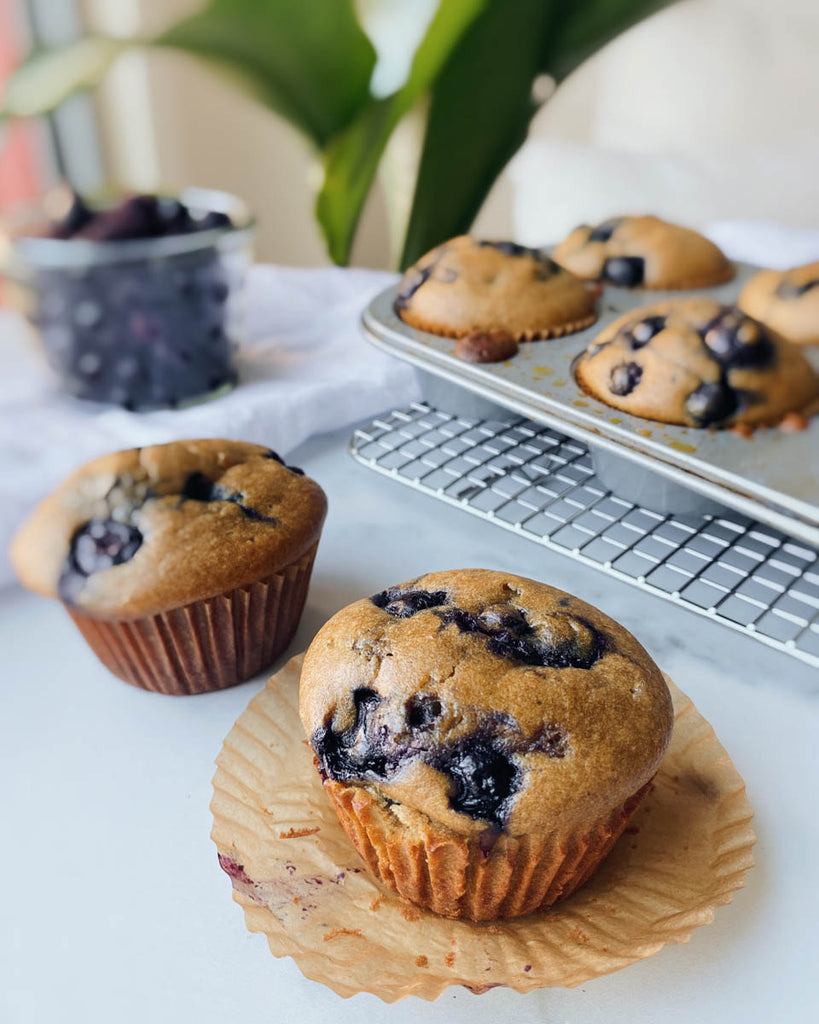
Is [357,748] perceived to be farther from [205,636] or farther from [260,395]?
[260,395]

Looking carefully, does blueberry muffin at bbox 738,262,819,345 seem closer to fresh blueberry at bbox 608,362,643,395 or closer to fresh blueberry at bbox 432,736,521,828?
fresh blueberry at bbox 608,362,643,395

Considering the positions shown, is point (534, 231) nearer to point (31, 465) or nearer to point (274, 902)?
point (31, 465)

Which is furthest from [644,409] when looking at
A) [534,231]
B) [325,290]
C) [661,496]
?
[534,231]

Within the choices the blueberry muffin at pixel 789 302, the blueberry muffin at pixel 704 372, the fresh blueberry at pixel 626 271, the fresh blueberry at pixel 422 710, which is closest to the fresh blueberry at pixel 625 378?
Answer: the blueberry muffin at pixel 704 372

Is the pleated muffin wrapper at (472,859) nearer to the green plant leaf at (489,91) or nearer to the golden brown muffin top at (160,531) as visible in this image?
the golden brown muffin top at (160,531)

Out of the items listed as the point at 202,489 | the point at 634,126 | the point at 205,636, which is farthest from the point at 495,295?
the point at 634,126

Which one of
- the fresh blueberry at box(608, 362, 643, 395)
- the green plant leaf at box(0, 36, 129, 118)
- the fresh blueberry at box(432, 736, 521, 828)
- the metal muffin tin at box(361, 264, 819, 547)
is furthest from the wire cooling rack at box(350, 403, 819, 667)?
the green plant leaf at box(0, 36, 129, 118)
